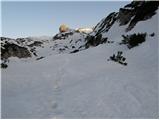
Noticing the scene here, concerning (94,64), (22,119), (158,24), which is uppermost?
(158,24)

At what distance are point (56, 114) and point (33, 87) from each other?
4000mm

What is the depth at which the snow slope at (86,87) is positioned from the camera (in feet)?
34.2

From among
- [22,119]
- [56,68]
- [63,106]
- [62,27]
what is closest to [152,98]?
[63,106]

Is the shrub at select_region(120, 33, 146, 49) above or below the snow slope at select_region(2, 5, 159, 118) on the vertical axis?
above

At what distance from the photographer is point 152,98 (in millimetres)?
11469

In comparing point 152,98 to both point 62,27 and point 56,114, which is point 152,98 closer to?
point 56,114

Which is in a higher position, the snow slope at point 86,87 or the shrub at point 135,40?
the shrub at point 135,40

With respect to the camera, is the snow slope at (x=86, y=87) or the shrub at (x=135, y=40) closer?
the snow slope at (x=86, y=87)

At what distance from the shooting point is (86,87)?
1322 centimetres

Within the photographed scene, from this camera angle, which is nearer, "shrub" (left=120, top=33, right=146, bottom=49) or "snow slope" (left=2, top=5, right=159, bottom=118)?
"snow slope" (left=2, top=5, right=159, bottom=118)

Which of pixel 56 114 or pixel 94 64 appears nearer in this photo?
pixel 56 114

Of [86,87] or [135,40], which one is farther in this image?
[135,40]

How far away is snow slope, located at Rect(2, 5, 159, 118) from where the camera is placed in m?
10.4

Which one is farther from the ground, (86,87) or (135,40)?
(135,40)
